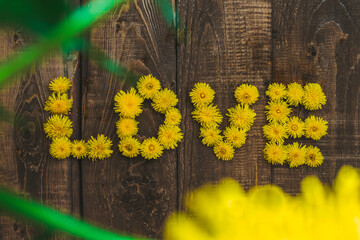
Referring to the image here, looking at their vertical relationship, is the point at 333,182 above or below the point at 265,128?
below

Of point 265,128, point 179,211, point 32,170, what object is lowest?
point 179,211

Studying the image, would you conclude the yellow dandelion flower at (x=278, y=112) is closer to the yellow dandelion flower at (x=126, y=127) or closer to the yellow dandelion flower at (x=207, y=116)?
the yellow dandelion flower at (x=207, y=116)

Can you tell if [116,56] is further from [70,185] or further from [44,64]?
[70,185]

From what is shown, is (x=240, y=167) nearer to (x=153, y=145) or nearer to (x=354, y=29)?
(x=153, y=145)

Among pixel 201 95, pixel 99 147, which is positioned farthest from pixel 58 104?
pixel 201 95

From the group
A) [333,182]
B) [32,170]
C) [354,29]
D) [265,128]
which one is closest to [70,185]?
[32,170]

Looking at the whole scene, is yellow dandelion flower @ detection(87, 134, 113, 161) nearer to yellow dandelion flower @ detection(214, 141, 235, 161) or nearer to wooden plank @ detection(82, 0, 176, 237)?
wooden plank @ detection(82, 0, 176, 237)

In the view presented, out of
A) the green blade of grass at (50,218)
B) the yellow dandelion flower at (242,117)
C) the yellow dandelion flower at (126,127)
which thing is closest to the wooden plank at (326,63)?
the yellow dandelion flower at (242,117)
